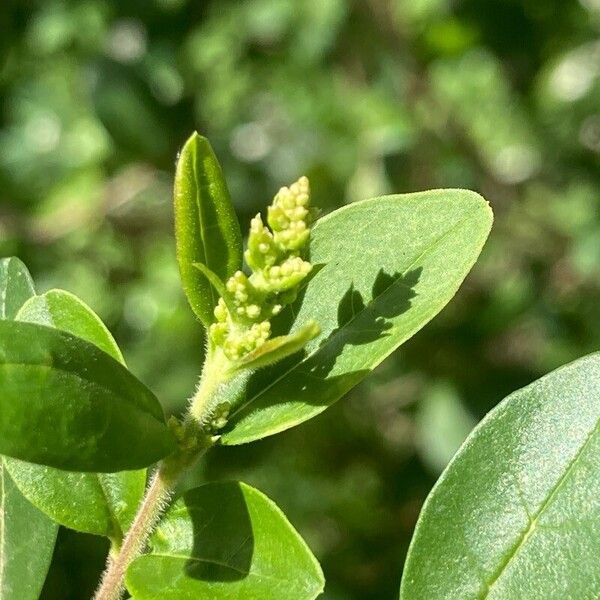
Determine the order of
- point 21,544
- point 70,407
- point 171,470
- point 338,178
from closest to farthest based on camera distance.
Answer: point 70,407
point 171,470
point 21,544
point 338,178

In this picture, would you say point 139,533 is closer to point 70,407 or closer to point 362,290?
point 70,407

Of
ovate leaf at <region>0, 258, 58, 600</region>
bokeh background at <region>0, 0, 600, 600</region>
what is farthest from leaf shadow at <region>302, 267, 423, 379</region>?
bokeh background at <region>0, 0, 600, 600</region>

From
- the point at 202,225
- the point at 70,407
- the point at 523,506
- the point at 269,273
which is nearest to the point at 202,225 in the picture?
the point at 202,225

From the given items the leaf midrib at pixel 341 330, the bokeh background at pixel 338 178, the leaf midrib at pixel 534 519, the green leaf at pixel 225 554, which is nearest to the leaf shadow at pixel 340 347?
the leaf midrib at pixel 341 330

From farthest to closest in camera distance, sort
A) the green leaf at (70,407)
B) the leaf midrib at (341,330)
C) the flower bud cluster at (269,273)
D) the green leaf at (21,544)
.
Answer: the green leaf at (21,544), the leaf midrib at (341,330), the flower bud cluster at (269,273), the green leaf at (70,407)

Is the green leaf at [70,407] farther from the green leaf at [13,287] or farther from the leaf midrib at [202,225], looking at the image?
the green leaf at [13,287]
